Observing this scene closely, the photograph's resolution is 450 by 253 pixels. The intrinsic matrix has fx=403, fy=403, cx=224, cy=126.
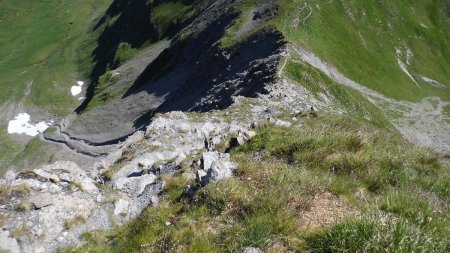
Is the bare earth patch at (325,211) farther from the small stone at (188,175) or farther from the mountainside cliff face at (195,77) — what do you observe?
the mountainside cliff face at (195,77)

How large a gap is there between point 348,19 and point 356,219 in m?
96.4

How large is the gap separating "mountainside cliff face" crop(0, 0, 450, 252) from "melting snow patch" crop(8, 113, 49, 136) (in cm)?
3812

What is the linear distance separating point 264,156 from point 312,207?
5.91m

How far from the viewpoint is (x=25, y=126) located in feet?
467

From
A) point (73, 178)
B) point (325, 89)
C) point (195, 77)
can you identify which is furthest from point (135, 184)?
point (195, 77)

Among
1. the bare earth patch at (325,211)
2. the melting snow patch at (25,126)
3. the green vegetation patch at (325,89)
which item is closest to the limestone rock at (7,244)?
the bare earth patch at (325,211)

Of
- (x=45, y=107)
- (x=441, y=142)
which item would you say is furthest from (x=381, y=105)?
(x=45, y=107)

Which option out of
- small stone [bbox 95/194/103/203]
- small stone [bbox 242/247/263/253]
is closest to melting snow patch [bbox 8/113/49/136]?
small stone [bbox 95/194/103/203]

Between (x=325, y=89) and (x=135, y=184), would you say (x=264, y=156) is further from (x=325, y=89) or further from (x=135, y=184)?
(x=325, y=89)

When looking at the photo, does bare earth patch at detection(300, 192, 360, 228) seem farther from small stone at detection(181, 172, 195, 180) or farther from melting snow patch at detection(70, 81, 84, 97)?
melting snow patch at detection(70, 81, 84, 97)

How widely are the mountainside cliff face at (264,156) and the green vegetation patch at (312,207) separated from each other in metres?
0.04

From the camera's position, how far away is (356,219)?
8.05m

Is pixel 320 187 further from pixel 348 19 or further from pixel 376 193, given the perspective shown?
pixel 348 19

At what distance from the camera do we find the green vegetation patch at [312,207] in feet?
25.7
